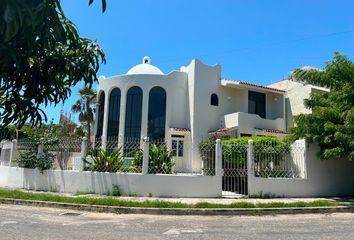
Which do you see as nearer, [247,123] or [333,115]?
[333,115]

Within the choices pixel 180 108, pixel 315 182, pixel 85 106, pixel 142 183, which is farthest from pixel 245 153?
pixel 85 106

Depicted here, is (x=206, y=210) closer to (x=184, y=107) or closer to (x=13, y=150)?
(x=13, y=150)

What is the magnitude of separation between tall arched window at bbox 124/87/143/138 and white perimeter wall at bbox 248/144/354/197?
461 inches

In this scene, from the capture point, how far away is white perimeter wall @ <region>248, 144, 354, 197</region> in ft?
42.2

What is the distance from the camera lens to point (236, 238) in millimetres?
6656

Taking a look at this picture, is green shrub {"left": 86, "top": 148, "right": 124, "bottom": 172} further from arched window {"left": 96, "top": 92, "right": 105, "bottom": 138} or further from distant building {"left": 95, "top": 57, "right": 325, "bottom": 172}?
arched window {"left": 96, "top": 92, "right": 105, "bottom": 138}

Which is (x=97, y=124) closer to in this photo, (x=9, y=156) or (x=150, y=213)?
(x=9, y=156)

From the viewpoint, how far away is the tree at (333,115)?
12.0 metres

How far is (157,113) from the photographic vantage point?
22625 millimetres

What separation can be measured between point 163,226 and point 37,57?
6429 mm

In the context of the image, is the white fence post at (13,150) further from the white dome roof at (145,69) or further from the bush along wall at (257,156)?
the white dome roof at (145,69)

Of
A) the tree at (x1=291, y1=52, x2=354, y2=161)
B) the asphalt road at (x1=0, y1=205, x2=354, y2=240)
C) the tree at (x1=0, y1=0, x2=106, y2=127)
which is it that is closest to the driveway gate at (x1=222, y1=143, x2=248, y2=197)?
the tree at (x1=291, y1=52, x2=354, y2=161)

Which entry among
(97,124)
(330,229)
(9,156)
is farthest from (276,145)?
(97,124)

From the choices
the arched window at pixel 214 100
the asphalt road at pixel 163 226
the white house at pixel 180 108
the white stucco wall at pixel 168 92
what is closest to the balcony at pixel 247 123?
the white house at pixel 180 108
